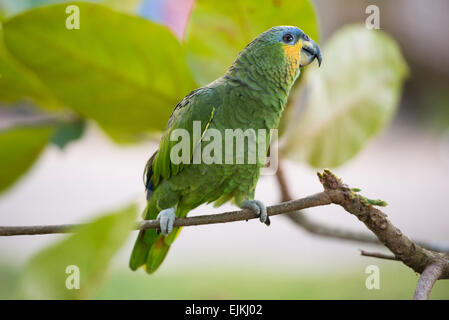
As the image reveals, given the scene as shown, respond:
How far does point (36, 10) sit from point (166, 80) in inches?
4.8

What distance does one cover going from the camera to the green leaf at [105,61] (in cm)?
35

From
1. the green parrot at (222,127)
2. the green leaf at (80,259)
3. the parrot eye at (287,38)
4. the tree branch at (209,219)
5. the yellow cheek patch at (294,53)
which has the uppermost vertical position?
the parrot eye at (287,38)

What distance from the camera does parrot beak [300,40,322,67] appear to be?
366 mm

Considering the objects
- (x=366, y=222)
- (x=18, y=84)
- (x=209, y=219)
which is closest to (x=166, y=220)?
(x=209, y=219)

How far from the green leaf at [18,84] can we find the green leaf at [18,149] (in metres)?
0.04

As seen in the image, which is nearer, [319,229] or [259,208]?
[259,208]

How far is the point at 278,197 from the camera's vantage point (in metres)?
0.57

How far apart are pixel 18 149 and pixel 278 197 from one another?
1.10ft

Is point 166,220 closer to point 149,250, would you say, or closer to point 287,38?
point 149,250

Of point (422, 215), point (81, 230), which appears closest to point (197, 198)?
point (81, 230)

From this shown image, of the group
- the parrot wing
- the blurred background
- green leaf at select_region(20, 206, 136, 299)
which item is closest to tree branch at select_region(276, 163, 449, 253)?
the blurred background

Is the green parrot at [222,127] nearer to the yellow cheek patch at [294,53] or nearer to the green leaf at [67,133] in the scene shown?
the yellow cheek patch at [294,53]

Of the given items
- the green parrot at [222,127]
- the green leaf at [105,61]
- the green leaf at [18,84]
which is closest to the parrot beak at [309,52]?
the green parrot at [222,127]

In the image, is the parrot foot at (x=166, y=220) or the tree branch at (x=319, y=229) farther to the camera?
the tree branch at (x=319, y=229)
